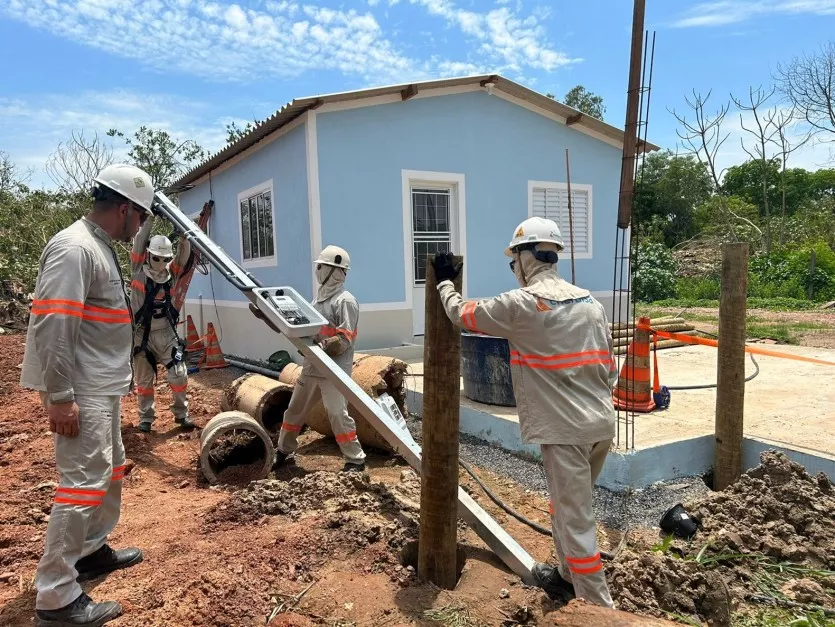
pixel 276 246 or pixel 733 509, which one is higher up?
pixel 276 246

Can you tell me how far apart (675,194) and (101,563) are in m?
36.2

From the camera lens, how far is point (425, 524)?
3139 millimetres

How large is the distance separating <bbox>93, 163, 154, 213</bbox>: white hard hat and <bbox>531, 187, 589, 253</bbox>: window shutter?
338 inches

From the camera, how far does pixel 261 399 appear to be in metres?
5.98

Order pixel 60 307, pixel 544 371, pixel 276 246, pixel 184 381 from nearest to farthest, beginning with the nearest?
pixel 60 307 < pixel 544 371 < pixel 184 381 < pixel 276 246

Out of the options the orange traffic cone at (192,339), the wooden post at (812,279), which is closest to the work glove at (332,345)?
the orange traffic cone at (192,339)

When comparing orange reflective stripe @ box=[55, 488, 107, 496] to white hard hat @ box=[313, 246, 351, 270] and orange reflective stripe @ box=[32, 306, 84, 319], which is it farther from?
white hard hat @ box=[313, 246, 351, 270]

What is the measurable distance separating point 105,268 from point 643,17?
413cm

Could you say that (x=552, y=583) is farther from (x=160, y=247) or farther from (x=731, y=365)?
(x=160, y=247)

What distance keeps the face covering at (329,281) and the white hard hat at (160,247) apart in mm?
2079

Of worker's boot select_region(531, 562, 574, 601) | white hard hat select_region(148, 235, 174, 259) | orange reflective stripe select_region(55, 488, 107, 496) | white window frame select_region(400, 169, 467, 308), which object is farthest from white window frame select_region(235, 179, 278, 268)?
worker's boot select_region(531, 562, 574, 601)

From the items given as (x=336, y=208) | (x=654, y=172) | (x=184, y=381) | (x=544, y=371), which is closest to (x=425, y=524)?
(x=544, y=371)

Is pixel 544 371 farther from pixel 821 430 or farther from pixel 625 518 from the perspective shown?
pixel 821 430

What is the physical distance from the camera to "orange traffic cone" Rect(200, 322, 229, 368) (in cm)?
1137
